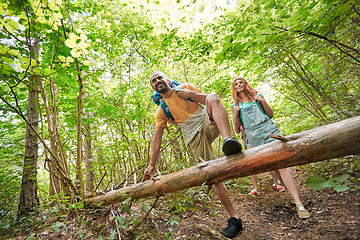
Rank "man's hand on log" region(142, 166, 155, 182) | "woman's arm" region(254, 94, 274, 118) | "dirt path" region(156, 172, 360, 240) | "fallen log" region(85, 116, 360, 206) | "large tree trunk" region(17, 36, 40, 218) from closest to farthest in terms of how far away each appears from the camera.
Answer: "fallen log" region(85, 116, 360, 206), "dirt path" region(156, 172, 360, 240), "man's hand on log" region(142, 166, 155, 182), "woman's arm" region(254, 94, 274, 118), "large tree trunk" region(17, 36, 40, 218)

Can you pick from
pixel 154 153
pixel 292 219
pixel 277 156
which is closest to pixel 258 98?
pixel 277 156

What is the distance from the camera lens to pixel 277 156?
1.47 m

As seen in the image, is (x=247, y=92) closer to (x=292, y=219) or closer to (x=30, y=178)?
(x=292, y=219)

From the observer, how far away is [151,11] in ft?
18.2

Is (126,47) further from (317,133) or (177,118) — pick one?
(317,133)

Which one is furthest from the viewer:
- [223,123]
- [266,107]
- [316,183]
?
[266,107]

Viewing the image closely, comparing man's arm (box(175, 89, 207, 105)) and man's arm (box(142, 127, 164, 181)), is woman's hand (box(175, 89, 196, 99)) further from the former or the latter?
man's arm (box(142, 127, 164, 181))

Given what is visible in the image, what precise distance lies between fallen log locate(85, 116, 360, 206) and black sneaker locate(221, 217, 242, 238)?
0.84 meters

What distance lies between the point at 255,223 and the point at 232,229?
0.57 meters

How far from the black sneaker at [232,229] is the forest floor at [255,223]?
69 mm

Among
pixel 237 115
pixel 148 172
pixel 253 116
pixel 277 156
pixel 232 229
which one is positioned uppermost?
pixel 237 115

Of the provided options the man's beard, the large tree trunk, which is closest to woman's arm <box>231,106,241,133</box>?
the man's beard

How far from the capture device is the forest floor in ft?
6.49

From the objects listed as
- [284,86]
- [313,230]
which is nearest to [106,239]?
[313,230]
